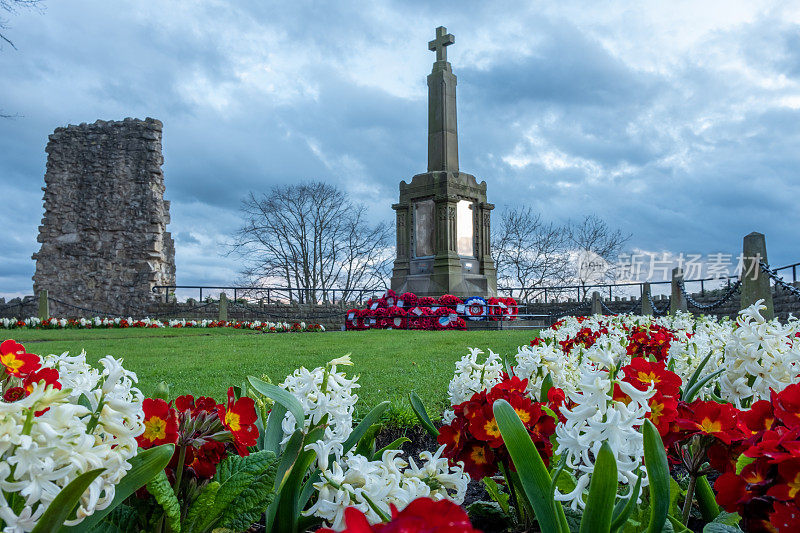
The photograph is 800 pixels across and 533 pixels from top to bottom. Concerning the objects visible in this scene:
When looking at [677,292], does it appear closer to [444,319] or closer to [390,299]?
[444,319]

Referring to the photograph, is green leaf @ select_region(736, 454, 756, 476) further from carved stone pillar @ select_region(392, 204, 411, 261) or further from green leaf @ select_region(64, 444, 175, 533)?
carved stone pillar @ select_region(392, 204, 411, 261)

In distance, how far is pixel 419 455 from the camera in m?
1.65

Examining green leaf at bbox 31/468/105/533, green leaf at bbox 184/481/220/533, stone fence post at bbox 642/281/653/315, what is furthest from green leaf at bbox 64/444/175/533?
stone fence post at bbox 642/281/653/315

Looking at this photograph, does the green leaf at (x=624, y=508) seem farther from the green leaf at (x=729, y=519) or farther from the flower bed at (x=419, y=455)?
the green leaf at (x=729, y=519)

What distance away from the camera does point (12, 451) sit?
1.00m

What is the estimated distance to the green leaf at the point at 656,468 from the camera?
1.21 m

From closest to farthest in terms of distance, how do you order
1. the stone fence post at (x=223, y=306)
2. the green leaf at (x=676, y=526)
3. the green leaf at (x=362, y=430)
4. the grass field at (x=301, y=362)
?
the green leaf at (x=676, y=526)
the green leaf at (x=362, y=430)
the grass field at (x=301, y=362)
the stone fence post at (x=223, y=306)

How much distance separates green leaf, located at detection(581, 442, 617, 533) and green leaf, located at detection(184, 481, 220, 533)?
0.89 metres

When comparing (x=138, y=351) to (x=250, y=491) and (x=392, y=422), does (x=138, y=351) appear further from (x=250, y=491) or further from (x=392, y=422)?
(x=250, y=491)

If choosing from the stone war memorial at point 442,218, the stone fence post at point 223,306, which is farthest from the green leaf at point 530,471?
the stone fence post at point 223,306

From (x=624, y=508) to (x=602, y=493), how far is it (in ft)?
0.80

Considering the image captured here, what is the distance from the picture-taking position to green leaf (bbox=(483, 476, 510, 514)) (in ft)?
6.11

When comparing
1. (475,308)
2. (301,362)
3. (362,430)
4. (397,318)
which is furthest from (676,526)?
(475,308)

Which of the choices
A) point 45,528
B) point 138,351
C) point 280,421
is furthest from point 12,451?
point 138,351
